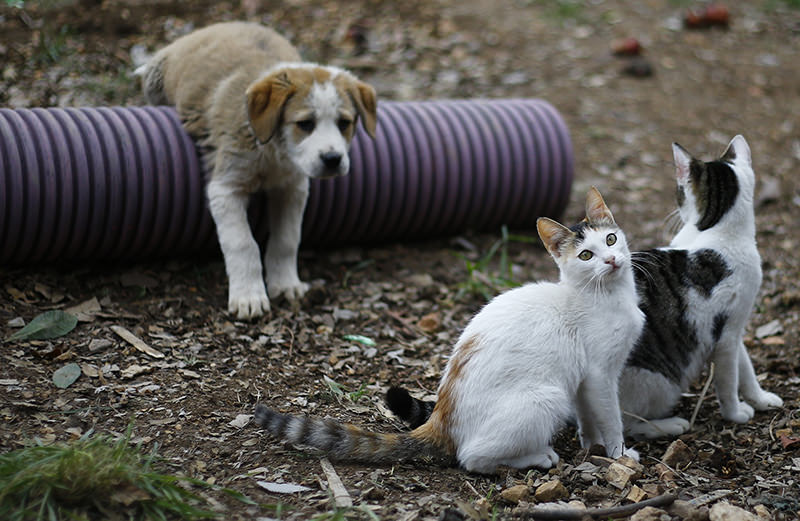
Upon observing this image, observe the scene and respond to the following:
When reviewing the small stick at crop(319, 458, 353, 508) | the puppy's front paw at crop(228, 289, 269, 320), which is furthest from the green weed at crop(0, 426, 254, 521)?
the puppy's front paw at crop(228, 289, 269, 320)

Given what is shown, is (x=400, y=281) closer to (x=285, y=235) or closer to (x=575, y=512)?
(x=285, y=235)

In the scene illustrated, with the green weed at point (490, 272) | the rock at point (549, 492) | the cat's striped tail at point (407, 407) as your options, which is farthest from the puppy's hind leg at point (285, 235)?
the rock at point (549, 492)

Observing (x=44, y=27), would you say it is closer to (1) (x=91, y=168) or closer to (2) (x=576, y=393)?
(1) (x=91, y=168)

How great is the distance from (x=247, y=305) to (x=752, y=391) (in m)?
2.88

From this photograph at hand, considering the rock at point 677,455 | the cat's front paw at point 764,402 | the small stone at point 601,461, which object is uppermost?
the small stone at point 601,461

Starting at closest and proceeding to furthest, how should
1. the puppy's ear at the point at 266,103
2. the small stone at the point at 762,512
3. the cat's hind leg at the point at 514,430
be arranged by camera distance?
1. the small stone at the point at 762,512
2. the cat's hind leg at the point at 514,430
3. the puppy's ear at the point at 266,103

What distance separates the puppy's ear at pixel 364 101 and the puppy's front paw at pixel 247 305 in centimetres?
127

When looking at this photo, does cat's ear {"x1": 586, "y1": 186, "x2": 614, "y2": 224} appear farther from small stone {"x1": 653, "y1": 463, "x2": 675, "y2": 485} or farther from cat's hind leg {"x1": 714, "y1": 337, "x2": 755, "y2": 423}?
small stone {"x1": 653, "y1": 463, "x2": 675, "y2": 485}

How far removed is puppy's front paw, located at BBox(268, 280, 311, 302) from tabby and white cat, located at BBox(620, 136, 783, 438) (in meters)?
2.16

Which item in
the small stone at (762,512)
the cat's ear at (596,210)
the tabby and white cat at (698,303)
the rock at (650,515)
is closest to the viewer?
the rock at (650,515)

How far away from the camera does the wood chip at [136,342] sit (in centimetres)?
456

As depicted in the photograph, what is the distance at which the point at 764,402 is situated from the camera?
4.52m

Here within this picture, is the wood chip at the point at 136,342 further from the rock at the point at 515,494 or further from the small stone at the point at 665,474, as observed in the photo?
the small stone at the point at 665,474

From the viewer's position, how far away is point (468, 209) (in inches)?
263
